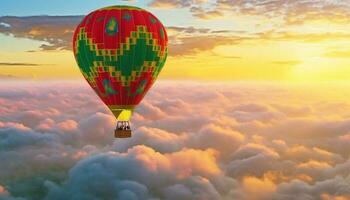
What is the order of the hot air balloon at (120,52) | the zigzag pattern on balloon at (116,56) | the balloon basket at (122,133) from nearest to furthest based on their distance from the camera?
the balloon basket at (122,133), the hot air balloon at (120,52), the zigzag pattern on balloon at (116,56)

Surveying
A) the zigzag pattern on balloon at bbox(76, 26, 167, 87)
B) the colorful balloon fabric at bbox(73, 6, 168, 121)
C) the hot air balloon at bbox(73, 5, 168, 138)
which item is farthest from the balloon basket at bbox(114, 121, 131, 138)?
the zigzag pattern on balloon at bbox(76, 26, 167, 87)

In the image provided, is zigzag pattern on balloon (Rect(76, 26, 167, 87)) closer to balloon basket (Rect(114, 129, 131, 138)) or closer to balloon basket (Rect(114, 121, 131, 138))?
balloon basket (Rect(114, 121, 131, 138))

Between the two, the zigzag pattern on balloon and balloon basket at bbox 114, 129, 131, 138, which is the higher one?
the zigzag pattern on balloon

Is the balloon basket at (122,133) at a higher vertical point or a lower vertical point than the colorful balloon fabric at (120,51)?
A: lower

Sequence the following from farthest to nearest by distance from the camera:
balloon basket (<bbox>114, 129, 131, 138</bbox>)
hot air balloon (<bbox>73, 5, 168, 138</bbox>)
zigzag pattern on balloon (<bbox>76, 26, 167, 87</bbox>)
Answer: zigzag pattern on balloon (<bbox>76, 26, 167, 87</bbox>), hot air balloon (<bbox>73, 5, 168, 138</bbox>), balloon basket (<bbox>114, 129, 131, 138</bbox>)

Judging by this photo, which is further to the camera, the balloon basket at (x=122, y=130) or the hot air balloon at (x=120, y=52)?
the hot air balloon at (x=120, y=52)

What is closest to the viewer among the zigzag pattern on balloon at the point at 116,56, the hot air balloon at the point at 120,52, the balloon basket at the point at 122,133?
the balloon basket at the point at 122,133

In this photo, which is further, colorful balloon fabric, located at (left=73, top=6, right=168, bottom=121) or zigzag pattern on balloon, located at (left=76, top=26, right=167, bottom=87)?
zigzag pattern on balloon, located at (left=76, top=26, right=167, bottom=87)

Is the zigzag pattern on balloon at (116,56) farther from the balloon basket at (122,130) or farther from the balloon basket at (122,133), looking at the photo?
the balloon basket at (122,133)

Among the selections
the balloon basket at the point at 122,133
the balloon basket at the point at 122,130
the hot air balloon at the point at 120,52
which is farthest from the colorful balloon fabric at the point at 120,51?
the balloon basket at the point at 122,133
